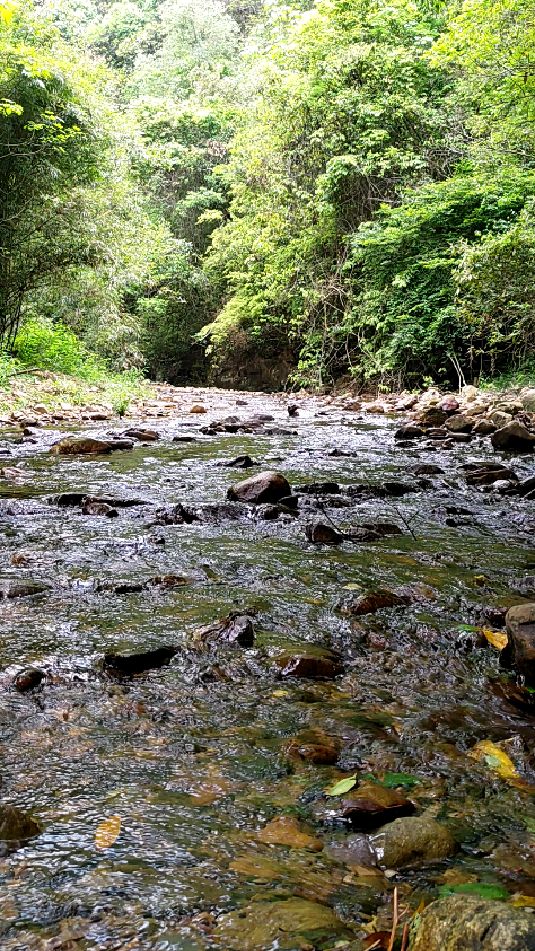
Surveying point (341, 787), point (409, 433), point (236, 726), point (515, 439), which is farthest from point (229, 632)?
point (409, 433)

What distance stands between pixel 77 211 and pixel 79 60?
3.69m

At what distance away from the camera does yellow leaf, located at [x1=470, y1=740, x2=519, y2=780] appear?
160 centimetres

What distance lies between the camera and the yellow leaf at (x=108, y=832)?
128 centimetres

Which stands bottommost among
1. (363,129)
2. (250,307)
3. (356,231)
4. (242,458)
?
(242,458)

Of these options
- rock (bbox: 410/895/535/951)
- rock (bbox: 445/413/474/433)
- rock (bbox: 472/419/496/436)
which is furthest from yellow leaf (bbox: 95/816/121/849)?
rock (bbox: 445/413/474/433)

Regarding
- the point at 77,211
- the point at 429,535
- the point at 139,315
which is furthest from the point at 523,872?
the point at 139,315

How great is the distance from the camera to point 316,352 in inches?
815

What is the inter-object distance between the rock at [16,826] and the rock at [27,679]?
60cm

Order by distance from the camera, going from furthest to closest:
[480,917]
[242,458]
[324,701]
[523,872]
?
1. [242,458]
2. [324,701]
3. [523,872]
4. [480,917]

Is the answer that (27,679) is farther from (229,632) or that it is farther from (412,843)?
(412,843)

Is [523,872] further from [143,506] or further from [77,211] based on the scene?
[77,211]

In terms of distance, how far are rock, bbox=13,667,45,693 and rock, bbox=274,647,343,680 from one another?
70 cm

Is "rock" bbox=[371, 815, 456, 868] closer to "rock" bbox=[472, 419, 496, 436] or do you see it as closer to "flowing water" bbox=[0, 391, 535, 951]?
"flowing water" bbox=[0, 391, 535, 951]

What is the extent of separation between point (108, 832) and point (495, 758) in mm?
910
